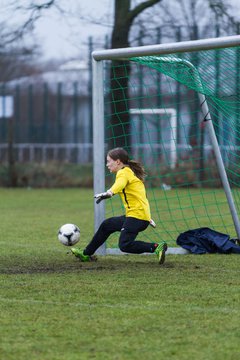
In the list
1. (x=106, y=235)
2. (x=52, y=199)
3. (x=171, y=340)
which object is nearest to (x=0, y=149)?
(x=52, y=199)

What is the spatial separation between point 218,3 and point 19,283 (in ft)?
52.5

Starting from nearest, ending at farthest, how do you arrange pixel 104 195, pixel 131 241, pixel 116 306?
pixel 116 306, pixel 104 195, pixel 131 241

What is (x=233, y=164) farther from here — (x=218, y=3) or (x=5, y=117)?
(x=5, y=117)

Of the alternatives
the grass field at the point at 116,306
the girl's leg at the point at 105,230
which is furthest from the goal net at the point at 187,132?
the grass field at the point at 116,306

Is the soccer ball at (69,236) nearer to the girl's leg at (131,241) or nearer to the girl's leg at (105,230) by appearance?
the girl's leg at (105,230)

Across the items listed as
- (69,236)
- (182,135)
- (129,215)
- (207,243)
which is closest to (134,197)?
(129,215)

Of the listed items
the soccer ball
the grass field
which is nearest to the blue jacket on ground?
the grass field

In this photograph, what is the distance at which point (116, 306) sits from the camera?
6.14m

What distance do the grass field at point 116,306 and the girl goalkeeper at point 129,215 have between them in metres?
0.19

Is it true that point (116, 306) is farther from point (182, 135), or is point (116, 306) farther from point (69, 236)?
point (182, 135)

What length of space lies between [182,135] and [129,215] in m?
14.5

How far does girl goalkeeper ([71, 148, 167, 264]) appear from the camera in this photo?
8.52 metres

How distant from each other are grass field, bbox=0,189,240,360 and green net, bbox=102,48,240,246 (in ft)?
6.50

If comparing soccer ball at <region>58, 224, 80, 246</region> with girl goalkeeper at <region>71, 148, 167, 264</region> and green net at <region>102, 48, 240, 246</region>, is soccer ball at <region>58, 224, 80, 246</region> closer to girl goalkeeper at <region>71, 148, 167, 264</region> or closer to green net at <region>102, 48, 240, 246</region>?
girl goalkeeper at <region>71, 148, 167, 264</region>
